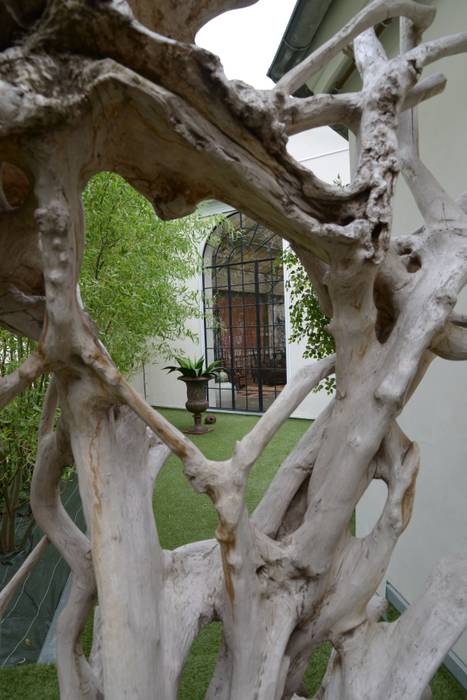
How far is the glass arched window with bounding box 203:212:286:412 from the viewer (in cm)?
798

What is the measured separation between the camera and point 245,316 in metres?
8.35

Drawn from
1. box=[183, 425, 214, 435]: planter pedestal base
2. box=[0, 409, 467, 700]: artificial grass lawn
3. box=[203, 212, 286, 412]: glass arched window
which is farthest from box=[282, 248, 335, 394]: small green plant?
box=[203, 212, 286, 412]: glass arched window

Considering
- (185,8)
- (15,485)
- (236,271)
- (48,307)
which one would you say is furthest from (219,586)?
(236,271)

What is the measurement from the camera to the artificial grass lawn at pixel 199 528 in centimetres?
190

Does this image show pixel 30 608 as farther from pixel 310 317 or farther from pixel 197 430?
pixel 197 430

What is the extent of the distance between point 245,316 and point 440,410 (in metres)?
6.36

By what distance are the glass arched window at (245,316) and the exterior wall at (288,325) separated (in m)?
0.40

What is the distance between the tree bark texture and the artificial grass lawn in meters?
1.09

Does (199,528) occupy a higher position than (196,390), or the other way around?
(196,390)

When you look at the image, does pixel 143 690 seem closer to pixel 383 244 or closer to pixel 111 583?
pixel 111 583

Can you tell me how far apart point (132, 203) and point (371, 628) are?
240 cm

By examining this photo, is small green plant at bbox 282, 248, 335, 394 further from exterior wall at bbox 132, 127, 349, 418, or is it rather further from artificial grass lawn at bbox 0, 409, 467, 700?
exterior wall at bbox 132, 127, 349, 418

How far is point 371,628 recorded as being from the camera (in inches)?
42.2

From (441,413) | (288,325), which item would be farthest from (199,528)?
(288,325)
